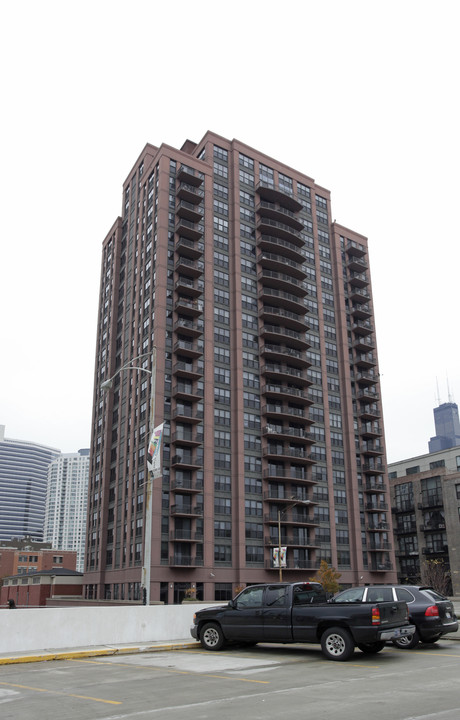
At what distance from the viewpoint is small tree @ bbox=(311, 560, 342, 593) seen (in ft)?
211

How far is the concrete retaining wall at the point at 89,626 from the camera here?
1888cm

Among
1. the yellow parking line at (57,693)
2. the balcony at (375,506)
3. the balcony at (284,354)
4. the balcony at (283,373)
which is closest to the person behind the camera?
the yellow parking line at (57,693)

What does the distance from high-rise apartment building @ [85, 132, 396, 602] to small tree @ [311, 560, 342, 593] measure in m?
2.40

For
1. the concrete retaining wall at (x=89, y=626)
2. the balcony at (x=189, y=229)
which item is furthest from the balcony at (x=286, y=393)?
the concrete retaining wall at (x=89, y=626)

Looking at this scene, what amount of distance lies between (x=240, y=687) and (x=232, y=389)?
194 feet

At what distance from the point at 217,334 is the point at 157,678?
59327 millimetres

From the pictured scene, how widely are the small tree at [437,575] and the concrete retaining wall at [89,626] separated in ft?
204

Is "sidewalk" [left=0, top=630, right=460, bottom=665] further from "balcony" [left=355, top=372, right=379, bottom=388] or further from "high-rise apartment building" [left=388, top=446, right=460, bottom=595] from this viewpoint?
"high-rise apartment building" [left=388, top=446, right=460, bottom=595]

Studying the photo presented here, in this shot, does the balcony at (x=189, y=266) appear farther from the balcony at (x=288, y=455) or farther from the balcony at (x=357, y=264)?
the balcony at (x=357, y=264)

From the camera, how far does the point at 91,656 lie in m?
19.0

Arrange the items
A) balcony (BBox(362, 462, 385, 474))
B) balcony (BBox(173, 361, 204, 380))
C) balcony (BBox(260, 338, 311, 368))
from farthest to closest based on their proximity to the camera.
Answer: balcony (BBox(362, 462, 385, 474)) < balcony (BBox(260, 338, 311, 368)) < balcony (BBox(173, 361, 204, 380))

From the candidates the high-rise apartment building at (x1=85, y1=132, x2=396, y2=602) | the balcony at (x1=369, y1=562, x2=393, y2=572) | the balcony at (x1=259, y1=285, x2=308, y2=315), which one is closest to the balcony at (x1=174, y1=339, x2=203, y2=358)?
the high-rise apartment building at (x1=85, y1=132, x2=396, y2=602)

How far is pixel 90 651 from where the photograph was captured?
19.1 meters

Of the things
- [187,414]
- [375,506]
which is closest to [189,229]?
[187,414]
